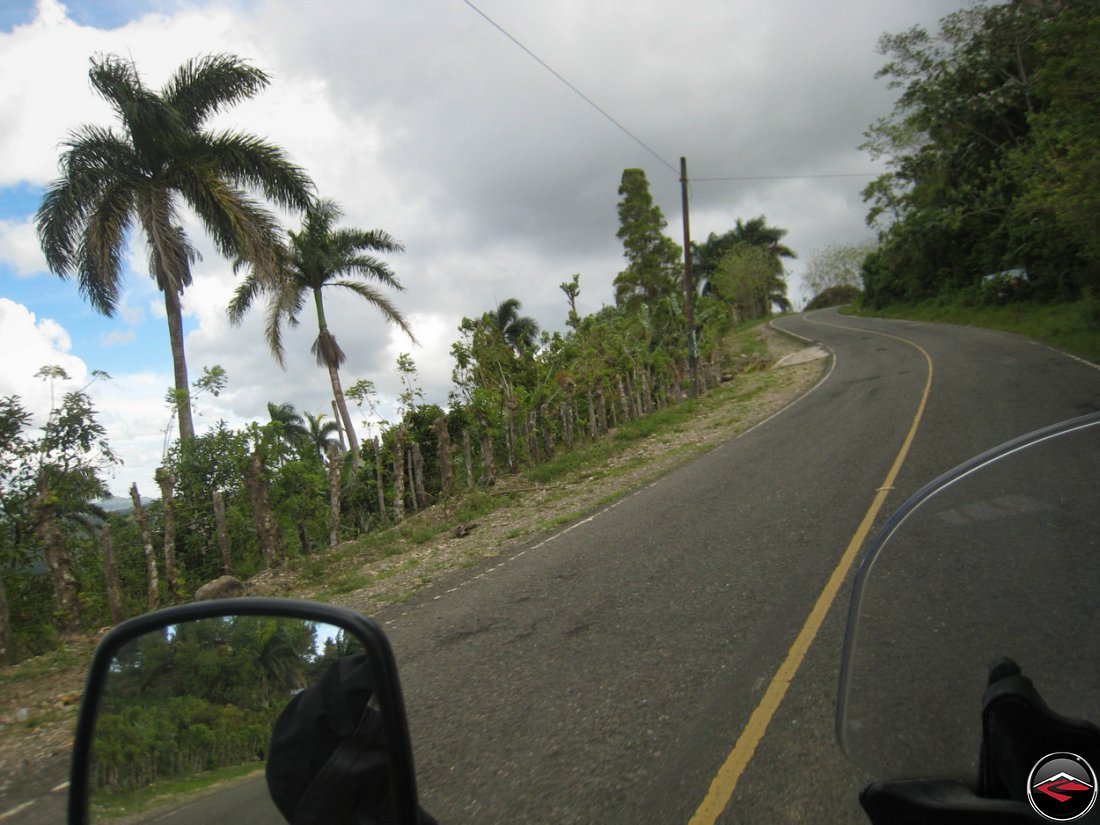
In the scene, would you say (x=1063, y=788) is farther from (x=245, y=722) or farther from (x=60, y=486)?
(x=60, y=486)

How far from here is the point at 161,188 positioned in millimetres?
14492

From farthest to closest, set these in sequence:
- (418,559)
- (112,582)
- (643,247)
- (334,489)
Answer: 1. (643,247)
2. (334,489)
3. (418,559)
4. (112,582)

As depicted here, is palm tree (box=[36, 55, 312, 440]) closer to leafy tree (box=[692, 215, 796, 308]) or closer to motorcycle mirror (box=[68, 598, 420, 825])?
motorcycle mirror (box=[68, 598, 420, 825])

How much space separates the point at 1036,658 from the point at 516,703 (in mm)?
3269

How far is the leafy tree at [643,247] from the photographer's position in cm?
4550

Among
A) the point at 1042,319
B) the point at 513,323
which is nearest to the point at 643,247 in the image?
the point at 513,323

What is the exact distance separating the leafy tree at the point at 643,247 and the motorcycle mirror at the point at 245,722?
44400mm

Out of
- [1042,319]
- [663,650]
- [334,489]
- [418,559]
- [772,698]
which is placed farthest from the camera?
[1042,319]

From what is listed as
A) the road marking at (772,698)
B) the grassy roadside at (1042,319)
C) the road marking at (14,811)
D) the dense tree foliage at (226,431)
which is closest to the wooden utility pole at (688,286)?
the dense tree foliage at (226,431)

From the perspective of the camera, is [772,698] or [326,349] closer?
[772,698]

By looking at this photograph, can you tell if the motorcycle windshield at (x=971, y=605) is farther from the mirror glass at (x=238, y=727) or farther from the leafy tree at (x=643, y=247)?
the leafy tree at (x=643, y=247)

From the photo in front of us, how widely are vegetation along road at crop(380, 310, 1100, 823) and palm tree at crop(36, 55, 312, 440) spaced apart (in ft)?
32.7

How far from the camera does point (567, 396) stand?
18.3m

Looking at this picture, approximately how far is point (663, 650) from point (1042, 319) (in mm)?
28872
